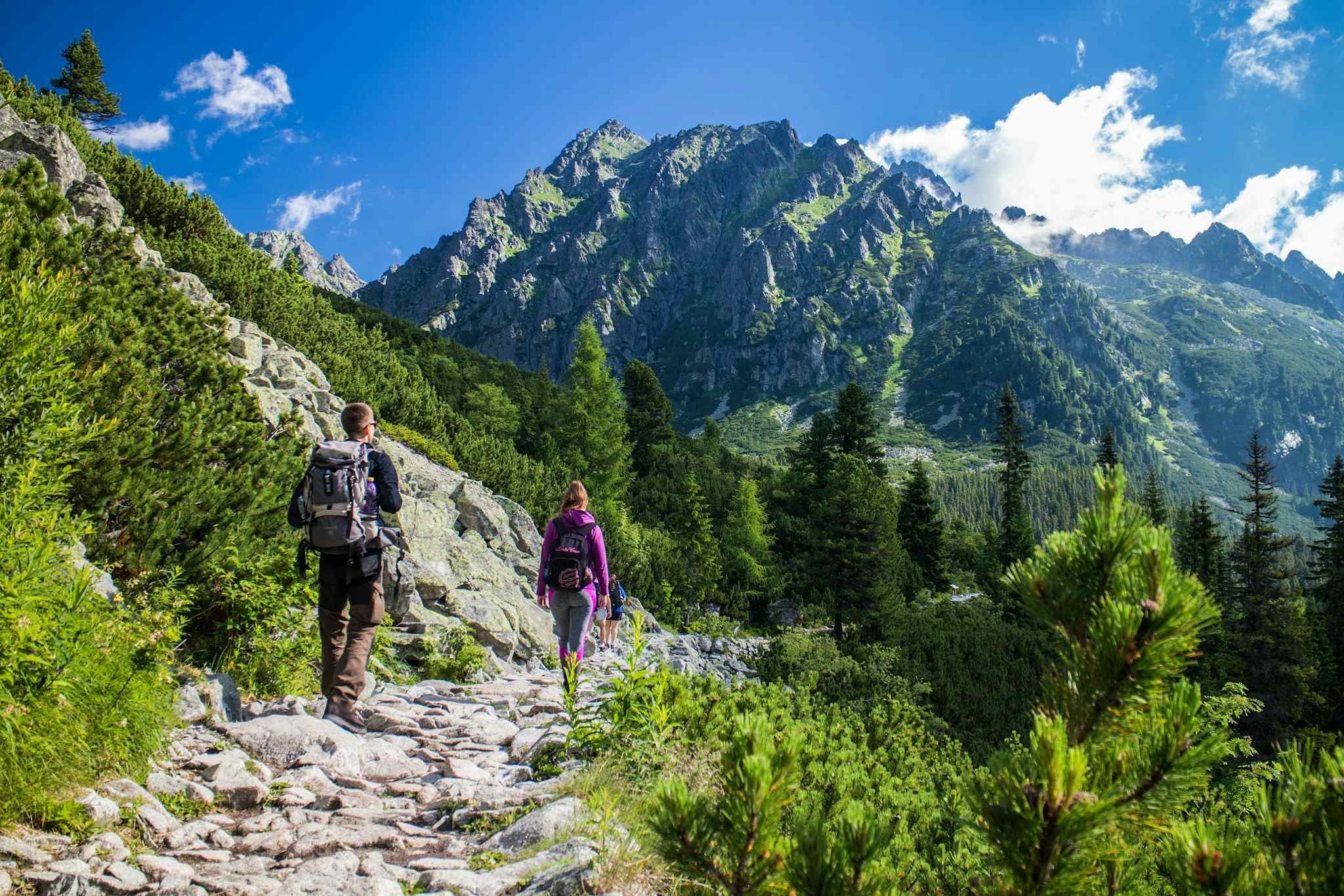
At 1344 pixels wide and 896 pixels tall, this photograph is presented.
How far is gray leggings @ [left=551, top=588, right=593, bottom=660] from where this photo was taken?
672 centimetres

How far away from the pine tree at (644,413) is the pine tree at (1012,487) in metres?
20.9

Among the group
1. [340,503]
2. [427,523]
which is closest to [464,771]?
[340,503]

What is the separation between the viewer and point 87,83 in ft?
104

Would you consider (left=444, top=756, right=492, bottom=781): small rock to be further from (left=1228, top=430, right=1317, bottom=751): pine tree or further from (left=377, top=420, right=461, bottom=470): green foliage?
(left=1228, top=430, right=1317, bottom=751): pine tree

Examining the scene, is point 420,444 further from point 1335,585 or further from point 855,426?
point 1335,585

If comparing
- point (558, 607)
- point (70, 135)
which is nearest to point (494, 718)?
point (558, 607)

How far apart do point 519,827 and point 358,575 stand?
2.86m

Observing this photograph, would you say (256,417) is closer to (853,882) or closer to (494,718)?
(494,718)

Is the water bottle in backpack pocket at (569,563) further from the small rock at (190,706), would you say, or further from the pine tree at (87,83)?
the pine tree at (87,83)

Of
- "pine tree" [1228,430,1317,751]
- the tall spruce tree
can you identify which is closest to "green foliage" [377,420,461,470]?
the tall spruce tree

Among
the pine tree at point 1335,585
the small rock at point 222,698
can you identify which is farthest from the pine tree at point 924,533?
the small rock at point 222,698

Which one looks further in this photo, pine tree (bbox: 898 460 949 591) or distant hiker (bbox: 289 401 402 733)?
pine tree (bbox: 898 460 949 591)

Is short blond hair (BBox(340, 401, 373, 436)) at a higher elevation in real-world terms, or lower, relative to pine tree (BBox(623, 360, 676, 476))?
lower

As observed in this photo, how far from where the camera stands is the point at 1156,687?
1.59 m
